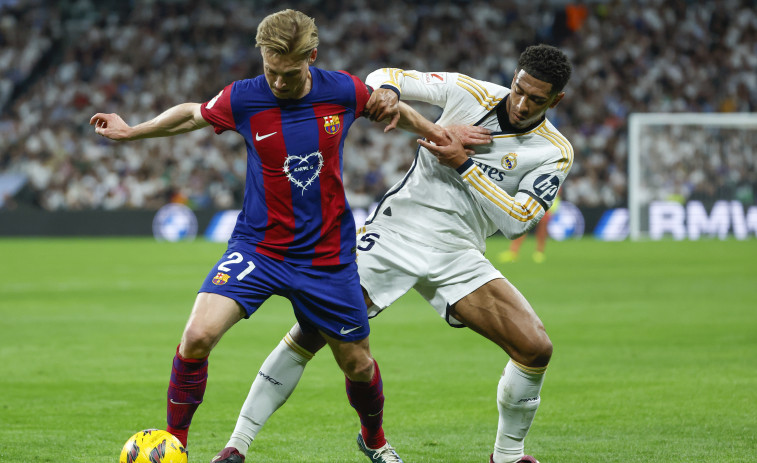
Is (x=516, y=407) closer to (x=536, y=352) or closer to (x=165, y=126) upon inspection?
(x=536, y=352)

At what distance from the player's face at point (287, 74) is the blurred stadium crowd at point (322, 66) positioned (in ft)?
68.8

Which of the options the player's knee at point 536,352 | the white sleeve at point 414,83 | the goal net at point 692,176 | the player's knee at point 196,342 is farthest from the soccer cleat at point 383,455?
the goal net at point 692,176

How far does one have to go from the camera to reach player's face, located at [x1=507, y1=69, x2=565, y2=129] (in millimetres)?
4918

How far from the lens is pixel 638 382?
7340mm

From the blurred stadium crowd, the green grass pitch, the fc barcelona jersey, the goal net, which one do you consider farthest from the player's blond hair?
the goal net

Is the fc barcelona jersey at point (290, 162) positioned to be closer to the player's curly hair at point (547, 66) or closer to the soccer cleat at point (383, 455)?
the player's curly hair at point (547, 66)

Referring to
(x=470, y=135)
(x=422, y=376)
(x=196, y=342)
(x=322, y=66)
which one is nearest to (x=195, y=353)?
(x=196, y=342)

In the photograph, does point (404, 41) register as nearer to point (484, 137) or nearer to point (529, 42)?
point (529, 42)

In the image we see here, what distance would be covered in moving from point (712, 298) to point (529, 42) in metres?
18.0

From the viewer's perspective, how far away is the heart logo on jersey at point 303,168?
4.50m

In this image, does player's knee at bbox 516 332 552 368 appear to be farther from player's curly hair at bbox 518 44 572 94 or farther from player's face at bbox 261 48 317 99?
player's face at bbox 261 48 317 99

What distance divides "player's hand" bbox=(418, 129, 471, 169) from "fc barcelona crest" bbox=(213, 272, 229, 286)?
1.19 m

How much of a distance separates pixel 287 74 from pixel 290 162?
417 millimetres

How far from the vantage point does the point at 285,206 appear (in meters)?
4.52
